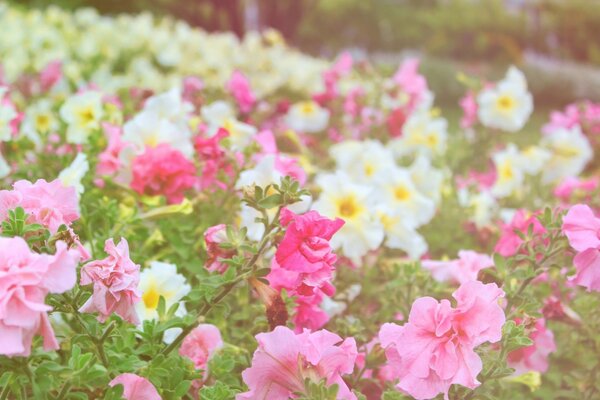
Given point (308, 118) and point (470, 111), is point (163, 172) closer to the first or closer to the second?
point (470, 111)

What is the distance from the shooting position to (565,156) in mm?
3023

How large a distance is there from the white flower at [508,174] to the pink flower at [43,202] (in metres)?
1.86

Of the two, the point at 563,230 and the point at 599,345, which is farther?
the point at 599,345

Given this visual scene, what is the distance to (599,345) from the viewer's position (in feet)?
5.64

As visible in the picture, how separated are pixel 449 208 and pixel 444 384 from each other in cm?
143

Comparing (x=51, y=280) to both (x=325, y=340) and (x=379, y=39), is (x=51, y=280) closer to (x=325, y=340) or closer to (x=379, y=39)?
(x=325, y=340)

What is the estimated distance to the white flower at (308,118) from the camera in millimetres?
3658

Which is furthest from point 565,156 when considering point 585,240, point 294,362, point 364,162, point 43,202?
point 43,202

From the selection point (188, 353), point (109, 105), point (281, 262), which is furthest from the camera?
point (109, 105)

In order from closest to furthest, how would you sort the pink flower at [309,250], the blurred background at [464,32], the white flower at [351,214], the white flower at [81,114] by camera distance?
the pink flower at [309,250], the white flower at [351,214], the white flower at [81,114], the blurred background at [464,32]

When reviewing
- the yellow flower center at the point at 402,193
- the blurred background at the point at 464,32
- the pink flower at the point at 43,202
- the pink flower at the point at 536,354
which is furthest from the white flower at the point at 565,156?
the blurred background at the point at 464,32

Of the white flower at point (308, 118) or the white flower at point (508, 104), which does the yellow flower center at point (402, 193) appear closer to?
the white flower at point (508, 104)

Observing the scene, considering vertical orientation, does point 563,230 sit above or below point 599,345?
above

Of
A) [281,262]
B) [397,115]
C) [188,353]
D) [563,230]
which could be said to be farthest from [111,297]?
[397,115]
